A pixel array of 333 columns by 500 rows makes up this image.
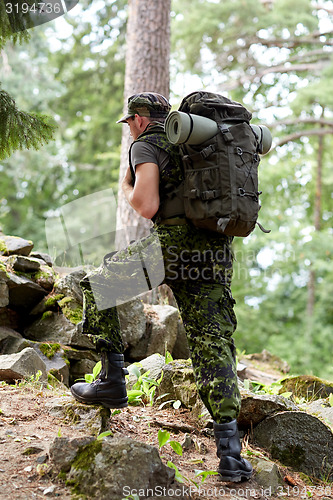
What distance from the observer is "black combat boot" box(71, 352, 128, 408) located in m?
3.12

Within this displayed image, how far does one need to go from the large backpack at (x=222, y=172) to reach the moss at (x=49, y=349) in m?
2.77

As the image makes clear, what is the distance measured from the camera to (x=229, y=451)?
9.50 ft

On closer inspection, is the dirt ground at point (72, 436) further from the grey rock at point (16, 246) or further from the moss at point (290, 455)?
the grey rock at point (16, 246)

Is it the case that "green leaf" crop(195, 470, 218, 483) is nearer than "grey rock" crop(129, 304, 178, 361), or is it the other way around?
"green leaf" crop(195, 470, 218, 483)

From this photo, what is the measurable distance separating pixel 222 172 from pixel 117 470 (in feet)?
6.03

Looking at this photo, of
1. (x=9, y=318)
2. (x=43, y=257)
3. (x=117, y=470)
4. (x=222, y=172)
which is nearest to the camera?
(x=117, y=470)

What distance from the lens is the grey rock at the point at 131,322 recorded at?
551 cm

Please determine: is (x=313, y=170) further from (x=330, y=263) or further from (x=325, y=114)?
(x=330, y=263)

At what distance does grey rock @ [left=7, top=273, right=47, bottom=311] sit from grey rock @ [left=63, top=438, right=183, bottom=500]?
9.91 feet

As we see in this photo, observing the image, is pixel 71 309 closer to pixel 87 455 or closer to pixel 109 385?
pixel 109 385

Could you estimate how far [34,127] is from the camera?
12.5 ft

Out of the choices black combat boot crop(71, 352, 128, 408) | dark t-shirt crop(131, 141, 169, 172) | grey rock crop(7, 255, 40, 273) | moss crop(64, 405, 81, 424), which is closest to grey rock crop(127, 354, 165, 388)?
moss crop(64, 405, 81, 424)

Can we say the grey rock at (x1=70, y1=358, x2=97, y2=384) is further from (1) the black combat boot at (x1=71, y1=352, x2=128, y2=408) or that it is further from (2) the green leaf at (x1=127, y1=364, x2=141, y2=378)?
(1) the black combat boot at (x1=71, y1=352, x2=128, y2=408)

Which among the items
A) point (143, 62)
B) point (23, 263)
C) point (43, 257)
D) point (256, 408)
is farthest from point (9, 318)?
point (143, 62)
